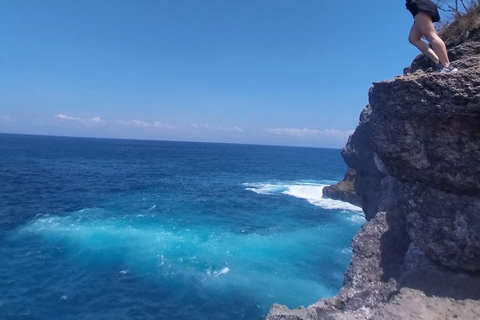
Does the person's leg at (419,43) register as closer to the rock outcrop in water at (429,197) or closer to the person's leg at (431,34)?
the person's leg at (431,34)

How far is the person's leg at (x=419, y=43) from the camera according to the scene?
9293mm

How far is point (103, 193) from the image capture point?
4056cm

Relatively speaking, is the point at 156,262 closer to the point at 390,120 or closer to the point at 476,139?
the point at 390,120

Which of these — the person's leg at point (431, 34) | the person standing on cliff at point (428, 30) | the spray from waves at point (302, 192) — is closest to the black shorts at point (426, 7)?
the person standing on cliff at point (428, 30)

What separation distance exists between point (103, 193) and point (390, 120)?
40033 millimetres

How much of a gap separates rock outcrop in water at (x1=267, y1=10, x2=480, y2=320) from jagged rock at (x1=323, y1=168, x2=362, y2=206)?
30329mm

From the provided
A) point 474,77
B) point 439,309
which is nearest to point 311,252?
point 439,309

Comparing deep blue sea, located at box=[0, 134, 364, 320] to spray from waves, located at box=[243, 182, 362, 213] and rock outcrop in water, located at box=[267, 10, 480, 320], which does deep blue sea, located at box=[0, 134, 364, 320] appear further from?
rock outcrop in water, located at box=[267, 10, 480, 320]

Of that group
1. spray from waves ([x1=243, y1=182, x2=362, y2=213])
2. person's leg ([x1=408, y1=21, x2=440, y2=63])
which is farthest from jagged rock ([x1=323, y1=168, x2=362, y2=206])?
person's leg ([x1=408, y1=21, x2=440, y2=63])

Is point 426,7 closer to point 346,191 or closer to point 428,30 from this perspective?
point 428,30

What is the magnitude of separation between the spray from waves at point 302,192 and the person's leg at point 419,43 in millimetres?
30832

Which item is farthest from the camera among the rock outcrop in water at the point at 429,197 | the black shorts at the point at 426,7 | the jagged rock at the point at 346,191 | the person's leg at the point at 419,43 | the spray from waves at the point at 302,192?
the jagged rock at the point at 346,191

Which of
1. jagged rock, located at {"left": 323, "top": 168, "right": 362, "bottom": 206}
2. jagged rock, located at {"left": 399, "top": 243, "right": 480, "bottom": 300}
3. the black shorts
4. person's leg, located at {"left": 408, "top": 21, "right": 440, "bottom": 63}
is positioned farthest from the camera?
jagged rock, located at {"left": 323, "top": 168, "right": 362, "bottom": 206}

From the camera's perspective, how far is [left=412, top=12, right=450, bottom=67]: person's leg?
8828 mm
